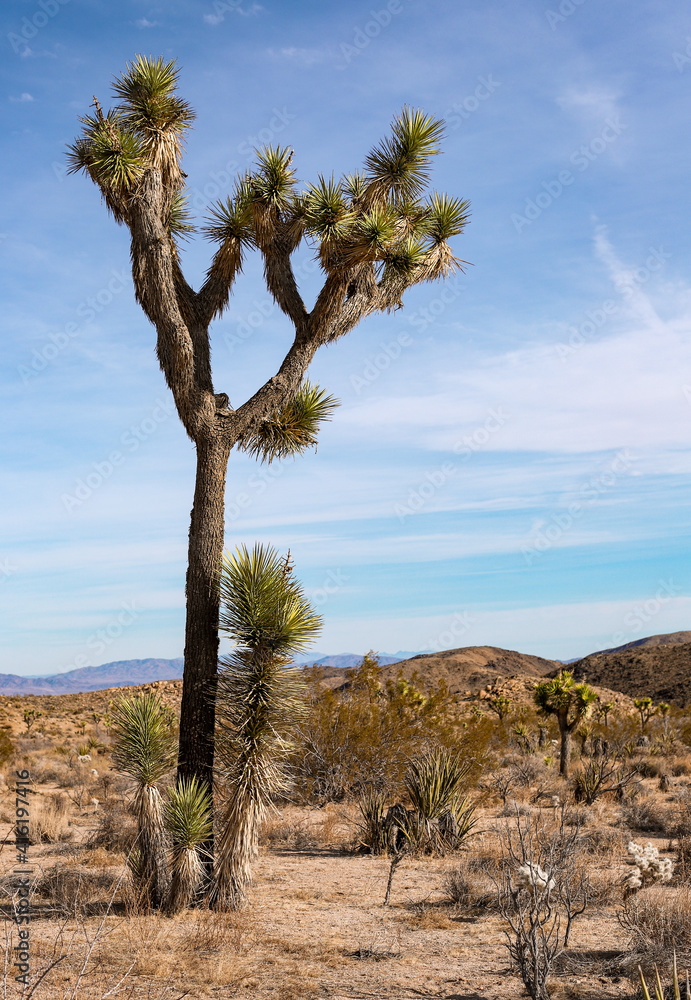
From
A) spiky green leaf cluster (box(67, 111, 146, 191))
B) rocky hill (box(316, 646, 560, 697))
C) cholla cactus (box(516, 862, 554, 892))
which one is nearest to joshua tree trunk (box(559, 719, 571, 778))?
cholla cactus (box(516, 862, 554, 892))

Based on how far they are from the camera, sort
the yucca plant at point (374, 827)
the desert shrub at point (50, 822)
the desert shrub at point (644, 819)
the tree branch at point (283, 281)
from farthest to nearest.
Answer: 1. the desert shrub at point (644, 819)
2. the desert shrub at point (50, 822)
3. the yucca plant at point (374, 827)
4. the tree branch at point (283, 281)

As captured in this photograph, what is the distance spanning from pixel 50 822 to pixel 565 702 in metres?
11.7

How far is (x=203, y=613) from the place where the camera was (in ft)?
25.7

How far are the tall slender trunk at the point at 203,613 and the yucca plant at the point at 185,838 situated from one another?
1.12 feet

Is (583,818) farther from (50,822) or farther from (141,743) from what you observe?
(50,822)

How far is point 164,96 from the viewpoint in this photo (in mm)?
8633

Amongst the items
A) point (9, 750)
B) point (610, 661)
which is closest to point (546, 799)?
point (9, 750)

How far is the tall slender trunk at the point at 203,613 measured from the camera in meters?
7.67

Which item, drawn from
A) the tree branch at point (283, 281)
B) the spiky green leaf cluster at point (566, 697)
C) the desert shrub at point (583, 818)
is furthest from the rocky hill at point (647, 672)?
the tree branch at point (283, 281)

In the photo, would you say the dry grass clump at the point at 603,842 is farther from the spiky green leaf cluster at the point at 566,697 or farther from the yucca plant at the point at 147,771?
the spiky green leaf cluster at the point at 566,697

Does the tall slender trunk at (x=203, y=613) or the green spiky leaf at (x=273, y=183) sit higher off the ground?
the green spiky leaf at (x=273, y=183)

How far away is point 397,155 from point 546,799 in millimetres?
11385

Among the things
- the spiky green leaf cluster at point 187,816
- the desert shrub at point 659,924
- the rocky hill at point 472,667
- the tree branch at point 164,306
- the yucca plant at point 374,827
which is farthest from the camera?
the rocky hill at point 472,667

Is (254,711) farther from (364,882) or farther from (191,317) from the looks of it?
(191,317)
